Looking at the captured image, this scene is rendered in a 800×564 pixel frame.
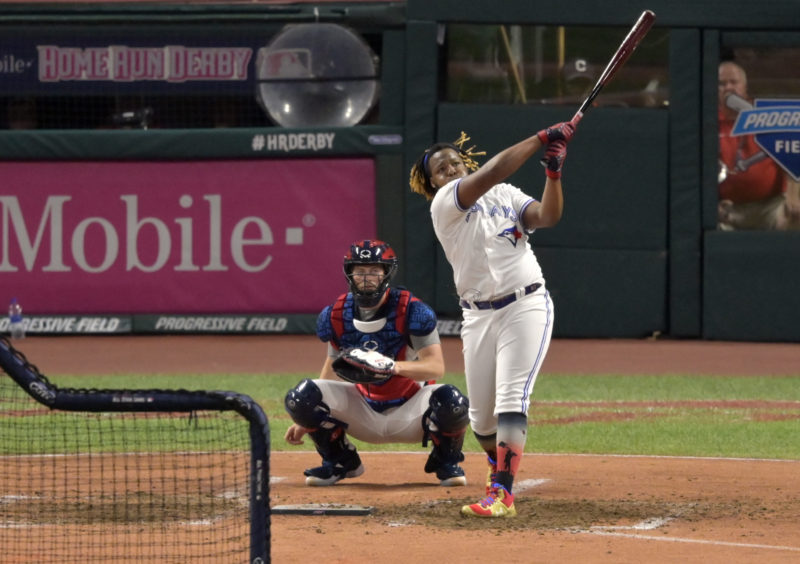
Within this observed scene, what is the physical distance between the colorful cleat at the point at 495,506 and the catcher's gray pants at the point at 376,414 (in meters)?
1.19

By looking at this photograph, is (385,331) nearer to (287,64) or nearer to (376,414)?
(376,414)

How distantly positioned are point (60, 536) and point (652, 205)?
1215cm

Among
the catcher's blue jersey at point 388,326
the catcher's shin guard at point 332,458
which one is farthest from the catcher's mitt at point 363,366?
the catcher's shin guard at point 332,458

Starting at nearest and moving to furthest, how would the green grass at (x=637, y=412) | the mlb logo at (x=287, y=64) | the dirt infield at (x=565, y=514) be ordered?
the dirt infield at (x=565, y=514), the green grass at (x=637, y=412), the mlb logo at (x=287, y=64)

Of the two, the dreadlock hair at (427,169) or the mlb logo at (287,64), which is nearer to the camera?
the dreadlock hair at (427,169)

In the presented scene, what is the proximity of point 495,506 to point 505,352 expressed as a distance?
0.76m

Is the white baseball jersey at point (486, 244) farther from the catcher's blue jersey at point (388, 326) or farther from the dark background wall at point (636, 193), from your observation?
the dark background wall at point (636, 193)

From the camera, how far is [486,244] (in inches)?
282

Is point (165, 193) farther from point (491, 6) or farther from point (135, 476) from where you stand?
point (135, 476)

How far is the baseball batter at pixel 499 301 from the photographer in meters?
7.08

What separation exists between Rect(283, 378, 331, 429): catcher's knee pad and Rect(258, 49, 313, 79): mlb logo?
34.4 feet

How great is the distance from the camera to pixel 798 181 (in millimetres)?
17812

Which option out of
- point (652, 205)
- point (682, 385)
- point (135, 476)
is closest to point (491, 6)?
point (652, 205)

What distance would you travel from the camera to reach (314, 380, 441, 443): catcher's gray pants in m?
8.25
